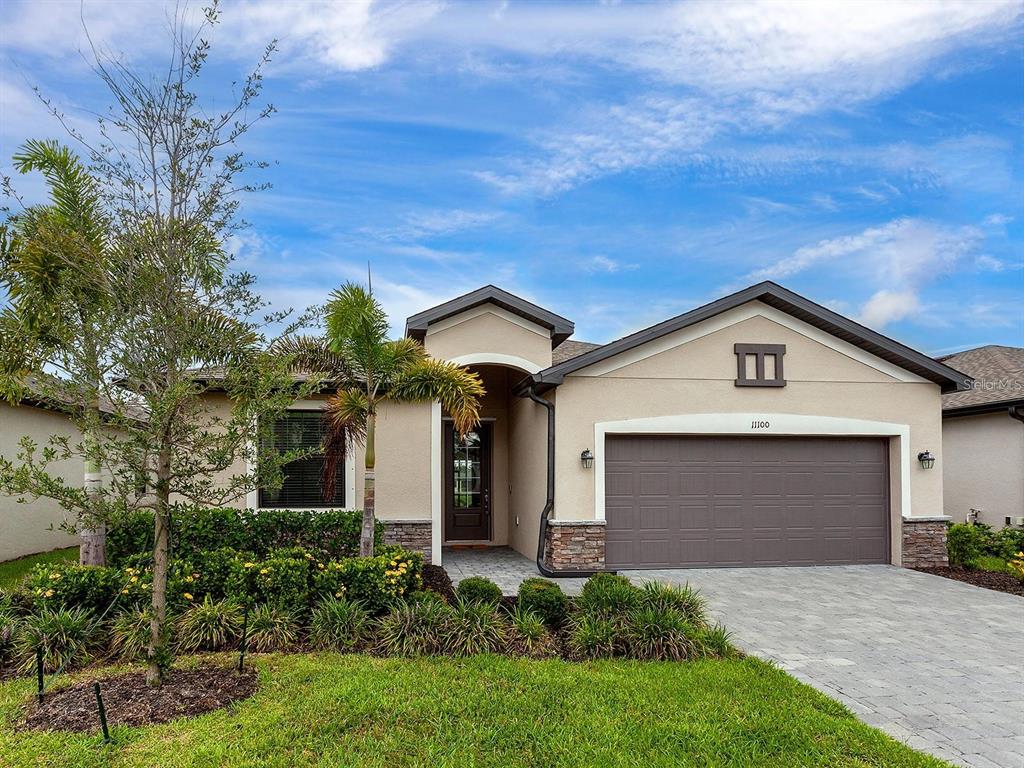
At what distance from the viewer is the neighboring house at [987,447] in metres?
13.4

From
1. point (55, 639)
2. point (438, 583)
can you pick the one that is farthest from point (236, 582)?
point (438, 583)

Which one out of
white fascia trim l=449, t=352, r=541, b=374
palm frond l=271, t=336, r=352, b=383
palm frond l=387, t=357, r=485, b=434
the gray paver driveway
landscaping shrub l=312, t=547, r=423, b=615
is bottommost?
the gray paver driveway

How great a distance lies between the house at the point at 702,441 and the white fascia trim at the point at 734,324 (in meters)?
0.02

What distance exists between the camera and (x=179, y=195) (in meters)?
5.64

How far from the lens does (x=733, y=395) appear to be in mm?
11586

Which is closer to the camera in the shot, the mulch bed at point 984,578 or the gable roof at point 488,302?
the mulch bed at point 984,578

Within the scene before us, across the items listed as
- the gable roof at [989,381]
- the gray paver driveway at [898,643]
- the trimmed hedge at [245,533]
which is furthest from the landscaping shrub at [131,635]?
the gable roof at [989,381]

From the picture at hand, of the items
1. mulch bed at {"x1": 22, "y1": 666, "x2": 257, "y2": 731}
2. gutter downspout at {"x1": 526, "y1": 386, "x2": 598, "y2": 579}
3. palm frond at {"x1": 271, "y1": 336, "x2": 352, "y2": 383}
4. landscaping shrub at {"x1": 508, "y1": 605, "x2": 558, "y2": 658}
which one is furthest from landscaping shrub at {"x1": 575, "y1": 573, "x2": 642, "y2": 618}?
palm frond at {"x1": 271, "y1": 336, "x2": 352, "y2": 383}

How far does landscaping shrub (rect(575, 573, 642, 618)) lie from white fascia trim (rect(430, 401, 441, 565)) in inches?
183

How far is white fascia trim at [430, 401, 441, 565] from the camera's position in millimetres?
11633

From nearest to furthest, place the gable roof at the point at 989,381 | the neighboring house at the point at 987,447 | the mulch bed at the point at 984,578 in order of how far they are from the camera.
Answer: the mulch bed at the point at 984,578 → the neighboring house at the point at 987,447 → the gable roof at the point at 989,381

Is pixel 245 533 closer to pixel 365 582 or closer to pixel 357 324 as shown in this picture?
pixel 365 582

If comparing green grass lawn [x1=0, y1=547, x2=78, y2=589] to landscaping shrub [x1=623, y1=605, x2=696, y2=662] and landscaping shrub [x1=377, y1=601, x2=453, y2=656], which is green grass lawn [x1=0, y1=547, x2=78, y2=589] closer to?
landscaping shrub [x1=377, y1=601, x2=453, y2=656]

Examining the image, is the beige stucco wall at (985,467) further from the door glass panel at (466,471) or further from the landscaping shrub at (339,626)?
the landscaping shrub at (339,626)
